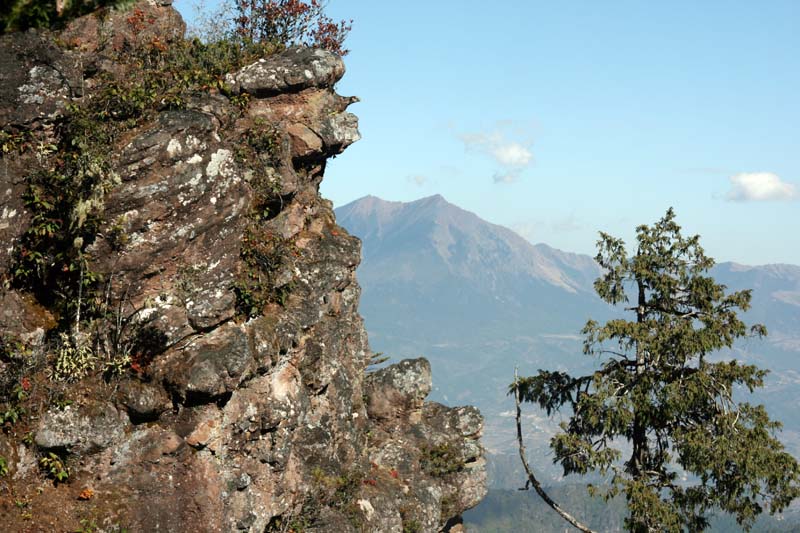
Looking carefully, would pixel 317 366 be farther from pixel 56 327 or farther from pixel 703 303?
pixel 703 303

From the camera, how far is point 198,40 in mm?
23438

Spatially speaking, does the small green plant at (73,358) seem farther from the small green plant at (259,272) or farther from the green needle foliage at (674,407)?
the green needle foliage at (674,407)

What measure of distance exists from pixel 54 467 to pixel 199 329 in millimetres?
4737

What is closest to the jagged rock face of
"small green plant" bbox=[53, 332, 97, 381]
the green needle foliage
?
"small green plant" bbox=[53, 332, 97, 381]

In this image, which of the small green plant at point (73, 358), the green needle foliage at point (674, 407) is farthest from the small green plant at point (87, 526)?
the green needle foliage at point (674, 407)

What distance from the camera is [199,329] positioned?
1880cm

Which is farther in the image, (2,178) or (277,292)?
(277,292)

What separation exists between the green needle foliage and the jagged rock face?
7871 millimetres

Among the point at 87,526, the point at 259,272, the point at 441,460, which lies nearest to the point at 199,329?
the point at 259,272

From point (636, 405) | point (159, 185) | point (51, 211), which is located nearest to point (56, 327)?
point (51, 211)

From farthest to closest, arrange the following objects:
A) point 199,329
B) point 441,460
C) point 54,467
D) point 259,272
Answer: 1. point 441,460
2. point 259,272
3. point 199,329
4. point 54,467

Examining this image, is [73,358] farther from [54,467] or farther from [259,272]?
[259,272]

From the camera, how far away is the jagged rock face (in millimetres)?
17031

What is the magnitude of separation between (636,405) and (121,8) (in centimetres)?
1819
